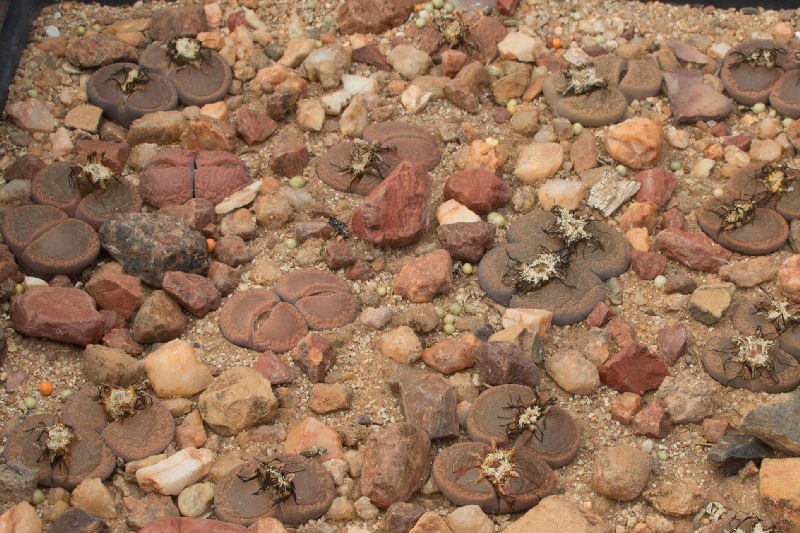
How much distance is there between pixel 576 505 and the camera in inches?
172

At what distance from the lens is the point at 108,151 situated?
5988 millimetres

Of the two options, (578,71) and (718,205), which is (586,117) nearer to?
(578,71)

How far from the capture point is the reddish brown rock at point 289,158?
595cm

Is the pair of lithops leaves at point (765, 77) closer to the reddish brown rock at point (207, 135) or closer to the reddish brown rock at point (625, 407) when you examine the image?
the reddish brown rock at point (625, 407)

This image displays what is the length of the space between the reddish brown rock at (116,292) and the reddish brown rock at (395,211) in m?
1.34

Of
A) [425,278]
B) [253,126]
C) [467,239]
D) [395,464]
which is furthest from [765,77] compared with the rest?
[395,464]

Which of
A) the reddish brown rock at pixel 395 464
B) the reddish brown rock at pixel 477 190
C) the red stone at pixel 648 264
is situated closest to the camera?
the reddish brown rock at pixel 395 464

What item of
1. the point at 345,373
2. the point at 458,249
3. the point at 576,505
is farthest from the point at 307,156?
the point at 576,505

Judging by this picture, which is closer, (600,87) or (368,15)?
(600,87)

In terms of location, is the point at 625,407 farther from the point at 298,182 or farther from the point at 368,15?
the point at 368,15

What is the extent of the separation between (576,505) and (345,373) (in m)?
1.40

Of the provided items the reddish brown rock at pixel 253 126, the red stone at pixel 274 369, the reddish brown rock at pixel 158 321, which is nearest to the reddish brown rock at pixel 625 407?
the red stone at pixel 274 369

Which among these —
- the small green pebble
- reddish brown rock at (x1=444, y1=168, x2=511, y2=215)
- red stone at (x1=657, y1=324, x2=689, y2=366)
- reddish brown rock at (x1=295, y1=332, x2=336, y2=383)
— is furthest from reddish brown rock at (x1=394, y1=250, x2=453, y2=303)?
red stone at (x1=657, y1=324, x2=689, y2=366)

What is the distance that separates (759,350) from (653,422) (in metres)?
0.74
